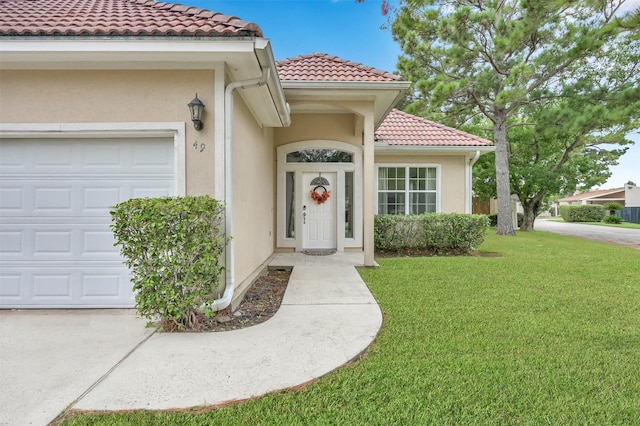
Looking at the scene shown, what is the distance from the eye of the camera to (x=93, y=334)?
12.1ft

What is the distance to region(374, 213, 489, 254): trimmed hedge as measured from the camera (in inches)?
374

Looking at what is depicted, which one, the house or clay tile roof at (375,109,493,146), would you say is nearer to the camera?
the house

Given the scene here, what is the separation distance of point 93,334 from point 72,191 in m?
2.02

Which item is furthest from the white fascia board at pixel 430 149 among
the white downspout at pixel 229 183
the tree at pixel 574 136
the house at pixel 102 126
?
the white downspout at pixel 229 183

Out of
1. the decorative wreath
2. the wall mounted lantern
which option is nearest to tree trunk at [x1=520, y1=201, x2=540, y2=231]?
the decorative wreath

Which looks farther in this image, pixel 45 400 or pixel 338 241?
pixel 338 241

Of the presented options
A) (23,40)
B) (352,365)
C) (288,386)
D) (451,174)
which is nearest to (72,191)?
(23,40)

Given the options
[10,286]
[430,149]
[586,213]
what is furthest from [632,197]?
[10,286]

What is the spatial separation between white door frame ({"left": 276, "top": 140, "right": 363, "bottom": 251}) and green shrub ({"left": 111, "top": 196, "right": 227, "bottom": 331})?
550 centimetres

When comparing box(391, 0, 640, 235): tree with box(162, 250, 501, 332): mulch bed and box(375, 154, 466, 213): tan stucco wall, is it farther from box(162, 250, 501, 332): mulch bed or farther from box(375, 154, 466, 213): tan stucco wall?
box(162, 250, 501, 332): mulch bed

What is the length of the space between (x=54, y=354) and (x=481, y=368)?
400 centimetres

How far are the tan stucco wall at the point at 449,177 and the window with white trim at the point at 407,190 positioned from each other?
25 cm

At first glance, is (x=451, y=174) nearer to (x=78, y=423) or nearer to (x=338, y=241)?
(x=338, y=241)

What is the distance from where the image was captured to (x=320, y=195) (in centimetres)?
928
